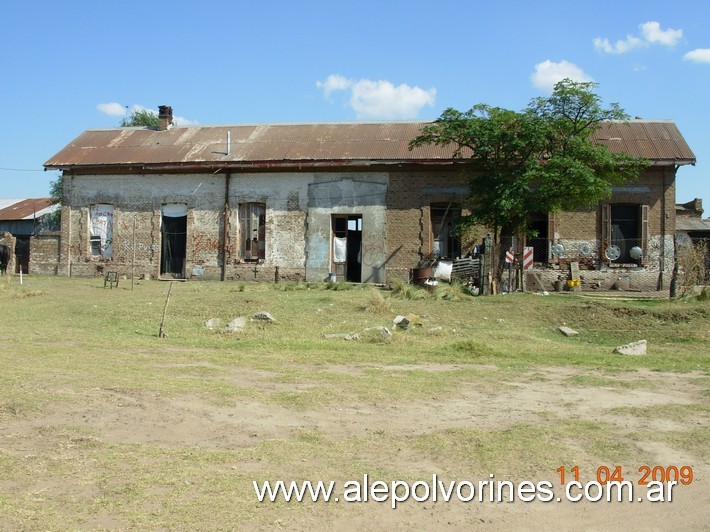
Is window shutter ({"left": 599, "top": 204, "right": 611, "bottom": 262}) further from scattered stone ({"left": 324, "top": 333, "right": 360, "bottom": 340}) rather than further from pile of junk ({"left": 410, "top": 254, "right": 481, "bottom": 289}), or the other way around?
scattered stone ({"left": 324, "top": 333, "right": 360, "bottom": 340})

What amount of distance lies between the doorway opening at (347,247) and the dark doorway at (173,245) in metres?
5.76

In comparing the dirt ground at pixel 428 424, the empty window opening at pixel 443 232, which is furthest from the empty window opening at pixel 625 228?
the dirt ground at pixel 428 424

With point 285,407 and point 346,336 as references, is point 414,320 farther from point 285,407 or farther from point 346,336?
point 285,407

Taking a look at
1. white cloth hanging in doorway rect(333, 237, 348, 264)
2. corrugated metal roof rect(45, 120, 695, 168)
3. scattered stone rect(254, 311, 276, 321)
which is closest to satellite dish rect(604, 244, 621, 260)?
corrugated metal roof rect(45, 120, 695, 168)

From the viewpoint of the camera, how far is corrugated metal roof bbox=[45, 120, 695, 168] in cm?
2448

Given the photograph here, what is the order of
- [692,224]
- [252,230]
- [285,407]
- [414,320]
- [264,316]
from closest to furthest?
[285,407]
[264,316]
[414,320]
[252,230]
[692,224]

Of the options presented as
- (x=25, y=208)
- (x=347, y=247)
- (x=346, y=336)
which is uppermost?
(x=25, y=208)

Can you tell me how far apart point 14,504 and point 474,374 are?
6031mm

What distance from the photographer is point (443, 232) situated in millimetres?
24656

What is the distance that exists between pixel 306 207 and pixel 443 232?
4.97m

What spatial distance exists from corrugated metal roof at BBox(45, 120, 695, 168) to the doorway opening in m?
2.23

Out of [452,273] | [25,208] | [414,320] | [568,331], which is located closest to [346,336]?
[414,320]

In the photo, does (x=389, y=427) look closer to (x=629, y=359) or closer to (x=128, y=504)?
(x=128, y=504)

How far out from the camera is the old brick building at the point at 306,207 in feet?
77.6
